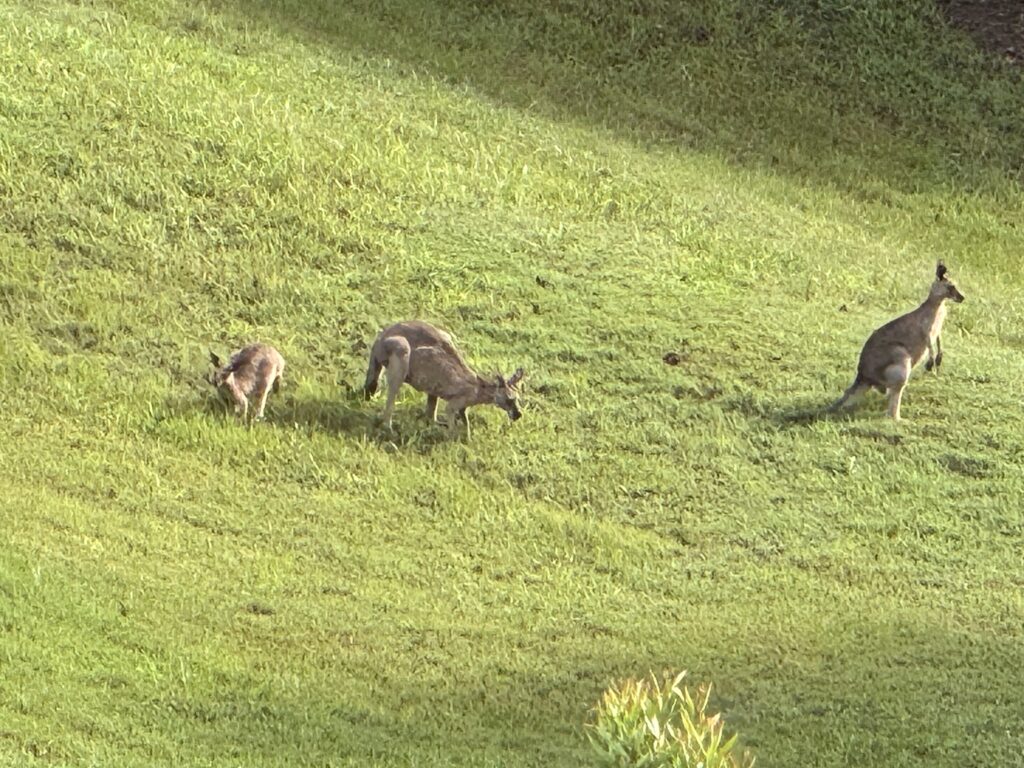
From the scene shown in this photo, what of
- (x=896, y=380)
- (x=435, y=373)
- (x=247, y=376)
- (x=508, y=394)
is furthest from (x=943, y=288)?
(x=247, y=376)

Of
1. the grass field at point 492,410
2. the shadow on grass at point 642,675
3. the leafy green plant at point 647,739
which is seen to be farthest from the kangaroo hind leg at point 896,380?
the leafy green plant at point 647,739

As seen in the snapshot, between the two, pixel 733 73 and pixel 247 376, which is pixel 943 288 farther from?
pixel 733 73

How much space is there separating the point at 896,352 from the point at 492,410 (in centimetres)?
350

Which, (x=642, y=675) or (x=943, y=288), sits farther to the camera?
(x=943, y=288)

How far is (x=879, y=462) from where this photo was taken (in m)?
15.0

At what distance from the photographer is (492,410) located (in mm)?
15586

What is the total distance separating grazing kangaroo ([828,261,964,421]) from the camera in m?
15.6

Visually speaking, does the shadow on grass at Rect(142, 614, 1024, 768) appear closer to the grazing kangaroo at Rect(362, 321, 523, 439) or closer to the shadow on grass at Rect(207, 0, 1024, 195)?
the grazing kangaroo at Rect(362, 321, 523, 439)

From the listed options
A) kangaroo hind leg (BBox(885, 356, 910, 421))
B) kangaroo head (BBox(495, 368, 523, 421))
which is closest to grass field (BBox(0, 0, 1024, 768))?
kangaroo hind leg (BBox(885, 356, 910, 421))

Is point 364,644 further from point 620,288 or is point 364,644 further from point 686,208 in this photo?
point 686,208

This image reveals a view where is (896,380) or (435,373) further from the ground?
(896,380)

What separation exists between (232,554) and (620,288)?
6.54 meters

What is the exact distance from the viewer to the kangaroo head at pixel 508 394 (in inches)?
588

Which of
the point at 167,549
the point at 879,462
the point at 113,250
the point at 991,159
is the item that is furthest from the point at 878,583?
the point at 991,159
